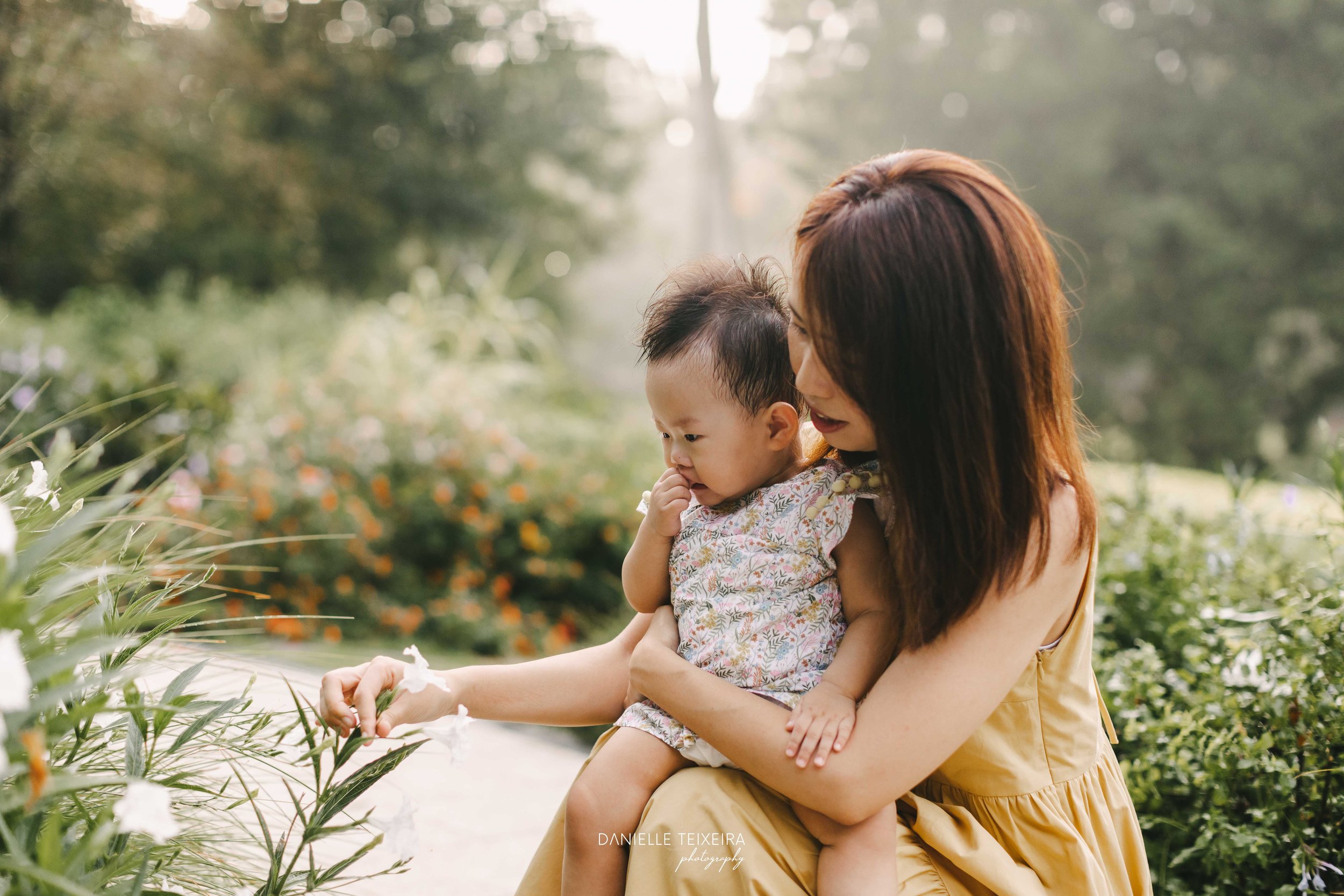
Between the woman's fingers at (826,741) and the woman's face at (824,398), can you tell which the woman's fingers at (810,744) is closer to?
the woman's fingers at (826,741)

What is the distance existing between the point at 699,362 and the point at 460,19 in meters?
16.0

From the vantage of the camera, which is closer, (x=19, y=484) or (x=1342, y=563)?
(x=19, y=484)

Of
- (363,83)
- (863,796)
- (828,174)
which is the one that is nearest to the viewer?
(863,796)

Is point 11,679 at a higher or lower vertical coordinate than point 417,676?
higher

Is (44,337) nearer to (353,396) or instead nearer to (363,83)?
(353,396)

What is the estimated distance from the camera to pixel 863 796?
124cm

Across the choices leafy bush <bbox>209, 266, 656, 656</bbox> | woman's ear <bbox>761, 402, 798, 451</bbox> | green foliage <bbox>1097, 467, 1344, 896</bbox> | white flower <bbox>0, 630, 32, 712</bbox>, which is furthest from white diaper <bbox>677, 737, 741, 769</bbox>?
leafy bush <bbox>209, 266, 656, 656</bbox>

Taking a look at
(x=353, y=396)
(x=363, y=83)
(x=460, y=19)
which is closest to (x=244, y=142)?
(x=363, y=83)

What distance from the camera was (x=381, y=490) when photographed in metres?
5.20

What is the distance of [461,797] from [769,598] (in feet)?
5.53

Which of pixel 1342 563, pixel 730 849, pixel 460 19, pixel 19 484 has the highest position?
pixel 460 19

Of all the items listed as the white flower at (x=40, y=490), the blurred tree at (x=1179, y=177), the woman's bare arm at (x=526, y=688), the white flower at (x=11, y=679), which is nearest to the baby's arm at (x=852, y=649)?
the woman's bare arm at (x=526, y=688)

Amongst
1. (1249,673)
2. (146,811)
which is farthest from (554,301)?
(146,811)

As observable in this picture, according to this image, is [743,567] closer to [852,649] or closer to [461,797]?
[852,649]
